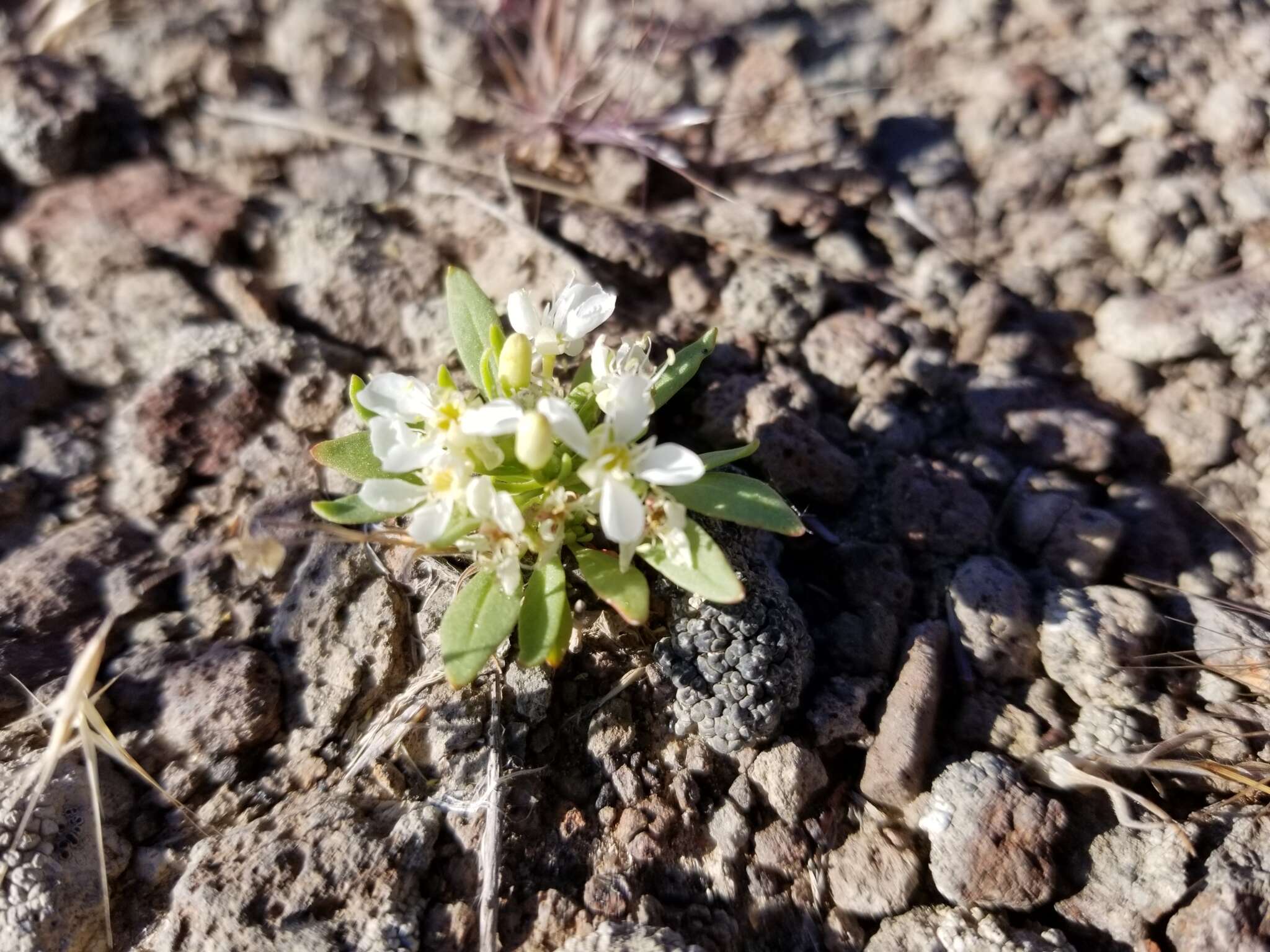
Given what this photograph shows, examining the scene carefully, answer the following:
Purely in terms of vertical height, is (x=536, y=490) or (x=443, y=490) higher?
(x=443, y=490)

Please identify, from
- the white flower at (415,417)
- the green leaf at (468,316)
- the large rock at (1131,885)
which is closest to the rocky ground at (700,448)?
the large rock at (1131,885)

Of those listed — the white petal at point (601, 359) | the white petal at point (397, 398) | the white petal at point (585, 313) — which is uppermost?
the white petal at point (397, 398)

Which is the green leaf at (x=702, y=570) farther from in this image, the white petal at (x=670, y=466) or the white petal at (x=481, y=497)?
the white petal at (x=481, y=497)

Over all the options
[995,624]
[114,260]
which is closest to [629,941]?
[995,624]

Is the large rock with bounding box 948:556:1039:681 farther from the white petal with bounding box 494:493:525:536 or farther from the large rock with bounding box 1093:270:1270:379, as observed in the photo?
the white petal with bounding box 494:493:525:536

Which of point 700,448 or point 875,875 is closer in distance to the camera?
point 875,875

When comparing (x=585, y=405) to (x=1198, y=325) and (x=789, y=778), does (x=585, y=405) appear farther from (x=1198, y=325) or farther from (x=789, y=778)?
(x=1198, y=325)

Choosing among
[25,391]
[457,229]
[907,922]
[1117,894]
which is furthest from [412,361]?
[1117,894]

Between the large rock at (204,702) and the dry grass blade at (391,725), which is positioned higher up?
the large rock at (204,702)
